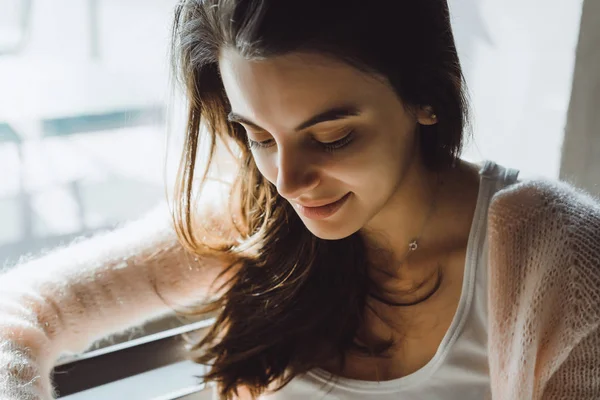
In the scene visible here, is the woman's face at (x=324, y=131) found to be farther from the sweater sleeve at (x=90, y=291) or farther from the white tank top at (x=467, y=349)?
the sweater sleeve at (x=90, y=291)

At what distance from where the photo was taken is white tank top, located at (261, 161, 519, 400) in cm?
79

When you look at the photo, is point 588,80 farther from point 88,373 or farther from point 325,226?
point 88,373

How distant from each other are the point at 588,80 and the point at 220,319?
686mm

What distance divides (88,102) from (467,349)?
1.80 feet

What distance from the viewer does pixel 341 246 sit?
0.89 m

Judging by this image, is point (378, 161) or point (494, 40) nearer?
point (378, 161)

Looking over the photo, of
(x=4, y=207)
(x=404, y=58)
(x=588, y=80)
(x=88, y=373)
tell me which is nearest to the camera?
(x=404, y=58)

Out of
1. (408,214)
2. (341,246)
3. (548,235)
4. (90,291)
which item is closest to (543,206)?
(548,235)

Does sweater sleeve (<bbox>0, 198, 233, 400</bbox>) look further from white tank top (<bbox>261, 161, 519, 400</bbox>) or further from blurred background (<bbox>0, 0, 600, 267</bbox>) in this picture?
white tank top (<bbox>261, 161, 519, 400</bbox>)

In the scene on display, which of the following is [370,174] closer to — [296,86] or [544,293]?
[296,86]

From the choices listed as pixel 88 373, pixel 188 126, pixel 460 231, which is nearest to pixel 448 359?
pixel 460 231

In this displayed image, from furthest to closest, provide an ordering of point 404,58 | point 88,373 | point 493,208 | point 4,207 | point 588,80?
point 588,80 → point 88,373 → point 4,207 → point 493,208 → point 404,58

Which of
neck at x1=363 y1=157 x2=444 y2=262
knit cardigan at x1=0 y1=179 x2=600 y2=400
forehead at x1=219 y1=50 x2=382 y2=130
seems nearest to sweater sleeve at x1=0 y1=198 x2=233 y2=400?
knit cardigan at x1=0 y1=179 x2=600 y2=400

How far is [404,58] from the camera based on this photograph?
65 cm
